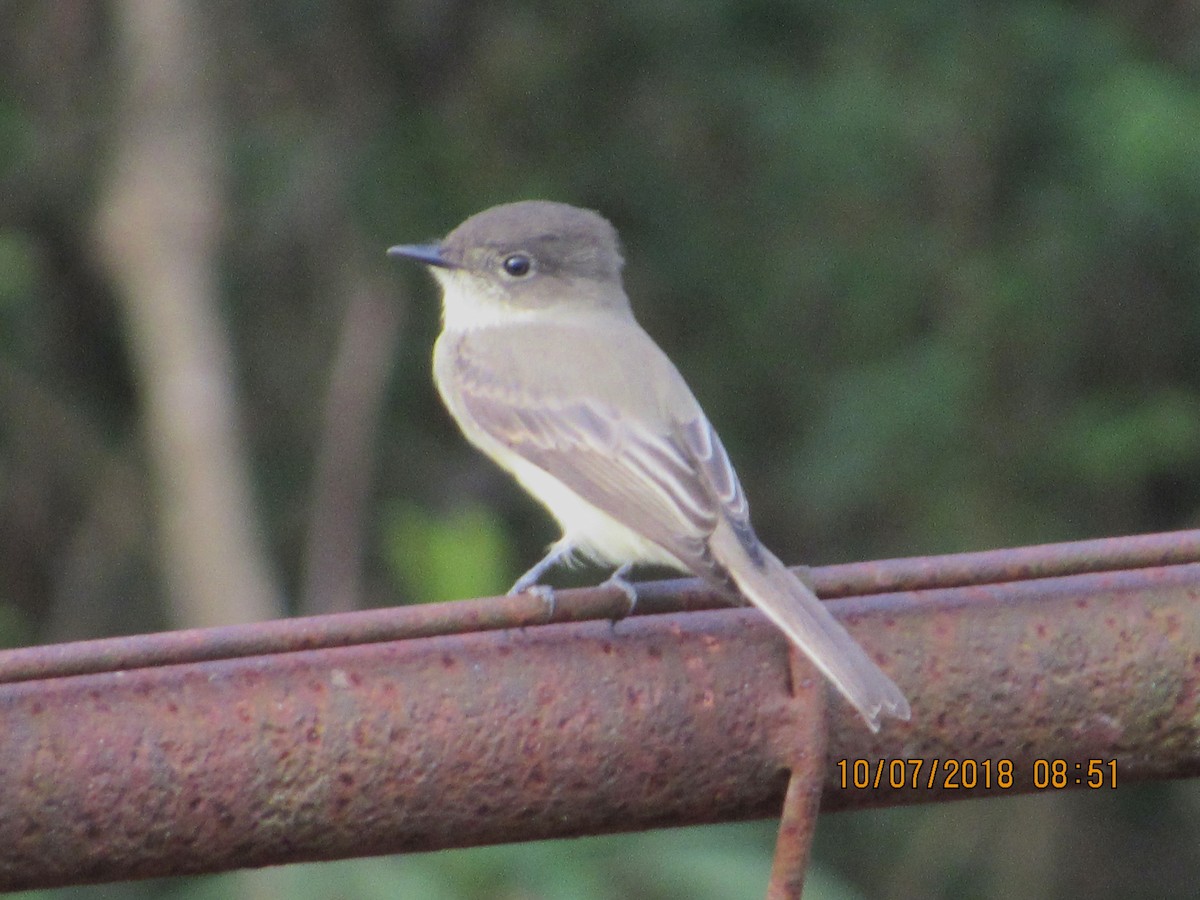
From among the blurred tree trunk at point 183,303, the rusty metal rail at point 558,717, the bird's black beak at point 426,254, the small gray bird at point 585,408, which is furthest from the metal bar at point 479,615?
the blurred tree trunk at point 183,303

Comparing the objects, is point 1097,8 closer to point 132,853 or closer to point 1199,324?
point 1199,324

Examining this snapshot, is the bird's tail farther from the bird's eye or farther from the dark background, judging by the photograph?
the dark background

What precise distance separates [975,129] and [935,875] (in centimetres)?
303

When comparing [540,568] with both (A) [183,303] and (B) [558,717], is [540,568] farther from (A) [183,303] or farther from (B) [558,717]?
(A) [183,303]

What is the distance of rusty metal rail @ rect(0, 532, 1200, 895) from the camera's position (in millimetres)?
1838

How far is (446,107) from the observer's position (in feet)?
24.2

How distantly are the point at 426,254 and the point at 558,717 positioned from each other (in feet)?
7.95

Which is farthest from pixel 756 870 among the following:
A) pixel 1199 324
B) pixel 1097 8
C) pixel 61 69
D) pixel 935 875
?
pixel 61 69

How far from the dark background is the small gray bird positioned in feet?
7.53

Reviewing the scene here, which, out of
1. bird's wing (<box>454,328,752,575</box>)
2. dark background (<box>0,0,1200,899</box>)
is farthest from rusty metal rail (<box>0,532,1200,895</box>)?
dark background (<box>0,0,1200,899</box>)

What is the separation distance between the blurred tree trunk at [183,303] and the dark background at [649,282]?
0.6 inches

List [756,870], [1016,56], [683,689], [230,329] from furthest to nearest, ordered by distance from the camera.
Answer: [230,329]
[1016,56]
[756,870]
[683,689]

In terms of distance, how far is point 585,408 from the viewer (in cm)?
361
